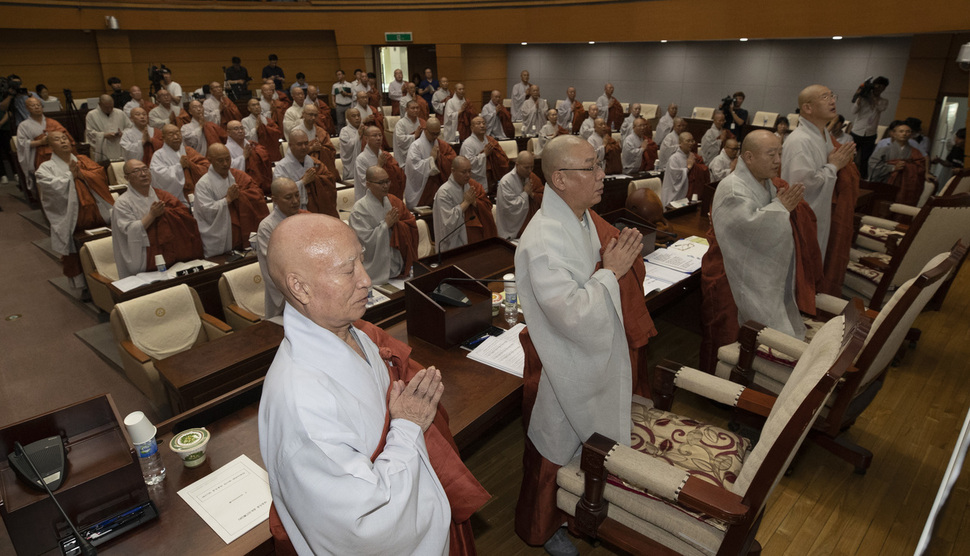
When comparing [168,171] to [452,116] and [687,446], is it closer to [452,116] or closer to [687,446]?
[687,446]

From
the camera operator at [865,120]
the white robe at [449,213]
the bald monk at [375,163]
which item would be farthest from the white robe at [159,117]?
the camera operator at [865,120]

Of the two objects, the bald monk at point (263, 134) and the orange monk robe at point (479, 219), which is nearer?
the orange monk robe at point (479, 219)

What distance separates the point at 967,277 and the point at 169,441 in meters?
6.77

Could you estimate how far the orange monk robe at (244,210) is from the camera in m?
5.32

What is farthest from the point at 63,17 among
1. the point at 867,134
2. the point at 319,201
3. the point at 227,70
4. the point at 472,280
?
the point at 867,134

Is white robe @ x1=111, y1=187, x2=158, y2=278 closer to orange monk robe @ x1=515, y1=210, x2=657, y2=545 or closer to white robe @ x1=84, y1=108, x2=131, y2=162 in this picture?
orange monk robe @ x1=515, y1=210, x2=657, y2=545

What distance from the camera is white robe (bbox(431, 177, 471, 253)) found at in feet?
18.0

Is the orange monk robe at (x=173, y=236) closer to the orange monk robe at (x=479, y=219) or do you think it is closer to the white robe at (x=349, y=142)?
the orange monk robe at (x=479, y=219)

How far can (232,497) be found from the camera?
1.84m

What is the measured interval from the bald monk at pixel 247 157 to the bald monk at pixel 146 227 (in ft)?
8.55

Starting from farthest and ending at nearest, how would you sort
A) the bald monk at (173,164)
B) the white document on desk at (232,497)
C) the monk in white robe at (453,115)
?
the monk in white robe at (453,115) → the bald monk at (173,164) → the white document on desk at (232,497)

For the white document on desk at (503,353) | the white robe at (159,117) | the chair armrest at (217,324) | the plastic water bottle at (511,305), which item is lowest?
the chair armrest at (217,324)

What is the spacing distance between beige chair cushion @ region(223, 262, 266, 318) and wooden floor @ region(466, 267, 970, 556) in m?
2.04

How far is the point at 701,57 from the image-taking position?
43.2ft
